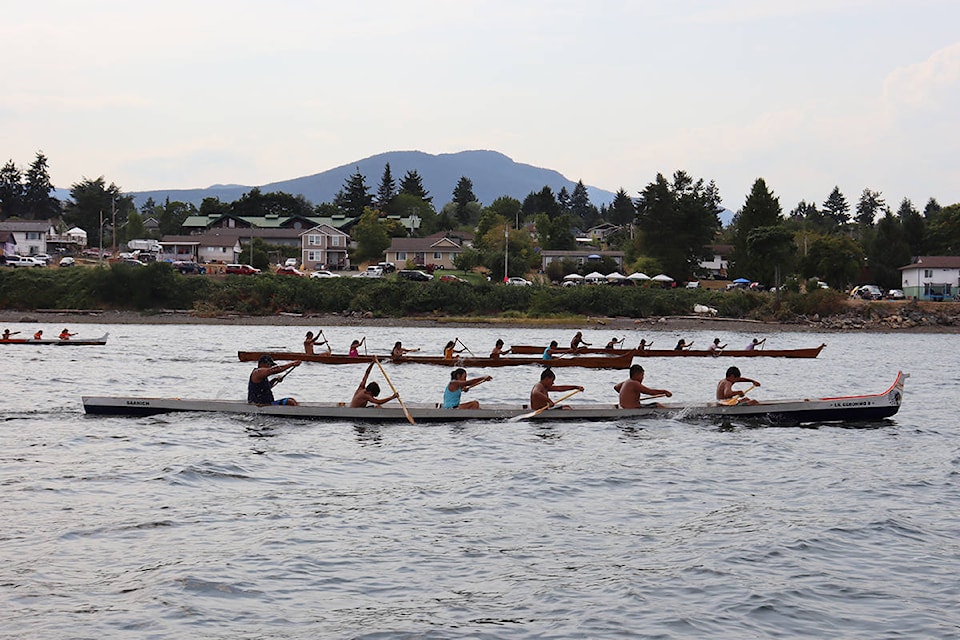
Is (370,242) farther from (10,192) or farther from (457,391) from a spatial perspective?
(457,391)

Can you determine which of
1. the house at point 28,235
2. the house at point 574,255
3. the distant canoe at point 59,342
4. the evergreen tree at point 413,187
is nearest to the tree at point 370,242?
the house at point 574,255

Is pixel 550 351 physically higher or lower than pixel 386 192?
lower

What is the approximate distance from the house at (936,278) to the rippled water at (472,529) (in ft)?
233

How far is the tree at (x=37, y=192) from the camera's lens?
144 meters

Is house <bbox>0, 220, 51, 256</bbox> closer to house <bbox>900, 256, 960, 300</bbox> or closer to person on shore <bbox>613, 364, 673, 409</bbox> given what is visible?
house <bbox>900, 256, 960, 300</bbox>

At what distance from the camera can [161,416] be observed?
2375 cm

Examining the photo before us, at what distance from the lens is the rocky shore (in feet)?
244

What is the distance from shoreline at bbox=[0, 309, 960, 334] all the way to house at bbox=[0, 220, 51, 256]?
3846cm

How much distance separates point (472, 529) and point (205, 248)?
109541 millimetres

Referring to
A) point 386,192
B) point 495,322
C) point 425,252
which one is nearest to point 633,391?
point 495,322

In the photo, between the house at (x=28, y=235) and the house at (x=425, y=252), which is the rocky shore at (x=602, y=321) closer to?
the house at (x=425, y=252)

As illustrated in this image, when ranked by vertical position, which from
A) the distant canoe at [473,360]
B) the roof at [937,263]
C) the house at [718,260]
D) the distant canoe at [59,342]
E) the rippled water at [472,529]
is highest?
the house at [718,260]

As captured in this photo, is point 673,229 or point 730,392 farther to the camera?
point 673,229

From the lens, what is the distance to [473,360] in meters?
38.4
